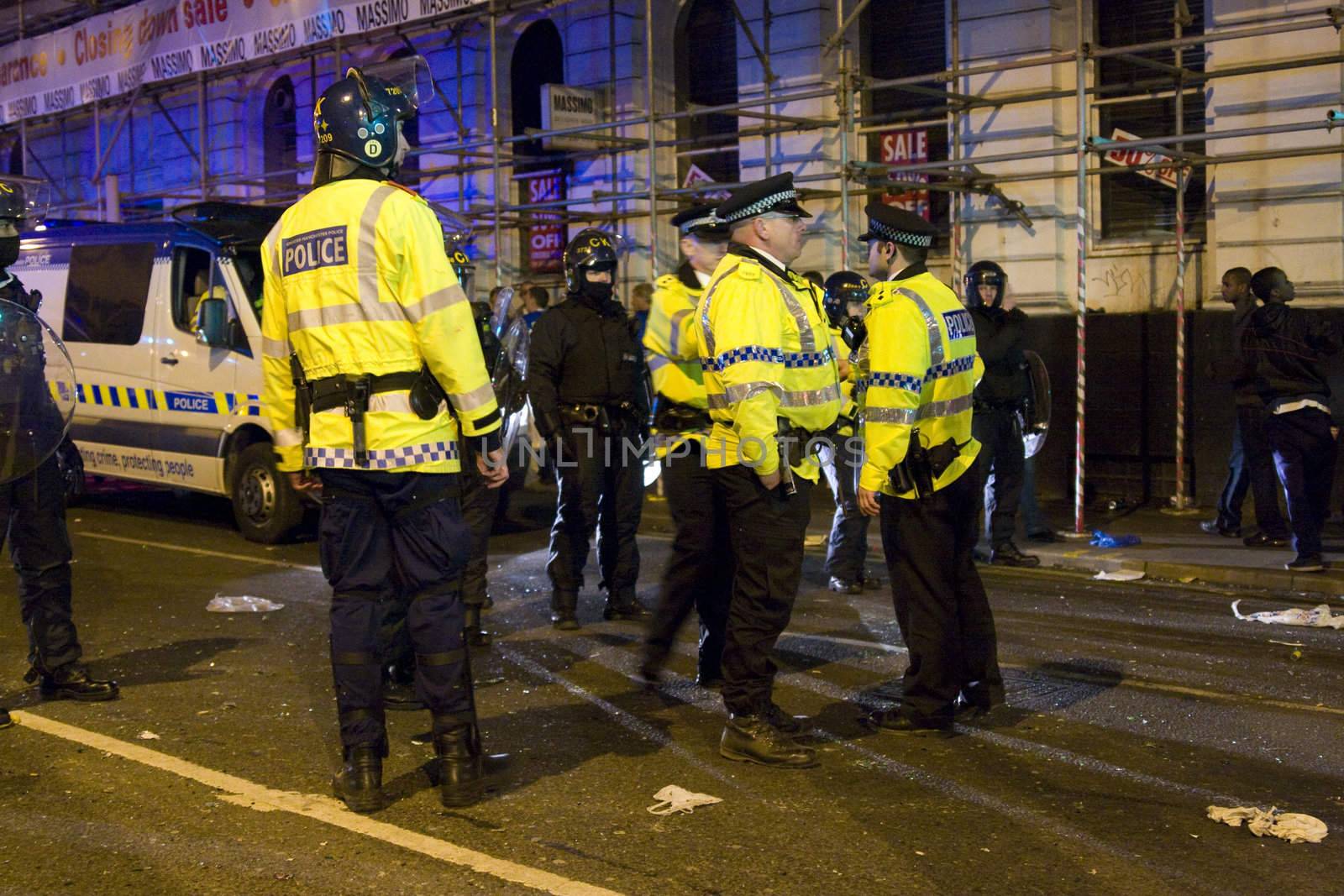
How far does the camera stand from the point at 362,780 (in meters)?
4.54

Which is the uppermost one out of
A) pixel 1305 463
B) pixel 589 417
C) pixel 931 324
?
pixel 931 324

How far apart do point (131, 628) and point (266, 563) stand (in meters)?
2.28

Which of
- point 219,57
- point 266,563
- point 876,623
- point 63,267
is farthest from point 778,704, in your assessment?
point 219,57

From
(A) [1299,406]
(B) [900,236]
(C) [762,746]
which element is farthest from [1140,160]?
(C) [762,746]

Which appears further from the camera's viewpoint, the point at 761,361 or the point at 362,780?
the point at 761,361

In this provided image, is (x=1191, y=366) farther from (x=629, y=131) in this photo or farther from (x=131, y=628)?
(x=131, y=628)

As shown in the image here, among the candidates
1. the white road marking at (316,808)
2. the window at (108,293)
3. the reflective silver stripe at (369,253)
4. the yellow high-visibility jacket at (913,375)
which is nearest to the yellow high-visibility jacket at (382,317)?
the reflective silver stripe at (369,253)

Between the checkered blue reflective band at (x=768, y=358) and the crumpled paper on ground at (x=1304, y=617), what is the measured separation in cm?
384

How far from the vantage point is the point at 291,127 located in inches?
858

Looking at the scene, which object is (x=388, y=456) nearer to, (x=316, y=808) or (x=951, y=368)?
(x=316, y=808)

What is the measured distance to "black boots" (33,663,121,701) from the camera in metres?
5.92

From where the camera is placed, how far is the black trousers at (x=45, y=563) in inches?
228

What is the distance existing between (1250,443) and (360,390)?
7.77m

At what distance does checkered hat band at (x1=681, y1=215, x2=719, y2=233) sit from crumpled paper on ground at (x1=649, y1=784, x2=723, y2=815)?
2.52 m
